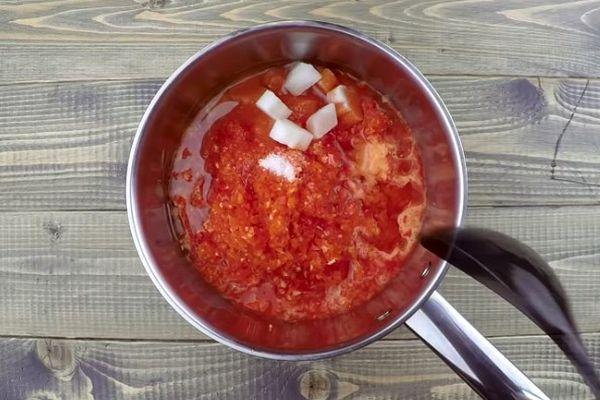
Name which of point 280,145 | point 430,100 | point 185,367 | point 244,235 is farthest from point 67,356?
point 430,100

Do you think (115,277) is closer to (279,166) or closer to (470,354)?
(279,166)

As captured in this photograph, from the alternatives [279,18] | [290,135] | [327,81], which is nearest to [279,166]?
[290,135]

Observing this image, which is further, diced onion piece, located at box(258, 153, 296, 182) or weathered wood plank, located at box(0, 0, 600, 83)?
weathered wood plank, located at box(0, 0, 600, 83)

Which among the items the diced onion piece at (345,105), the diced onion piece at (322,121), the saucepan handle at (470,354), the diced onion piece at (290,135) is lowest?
the saucepan handle at (470,354)

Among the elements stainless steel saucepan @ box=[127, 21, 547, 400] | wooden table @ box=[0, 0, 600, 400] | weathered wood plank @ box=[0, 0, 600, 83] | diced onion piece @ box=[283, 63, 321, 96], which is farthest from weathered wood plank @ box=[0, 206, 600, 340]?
diced onion piece @ box=[283, 63, 321, 96]

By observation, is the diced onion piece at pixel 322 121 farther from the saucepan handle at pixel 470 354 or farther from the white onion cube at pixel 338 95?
the saucepan handle at pixel 470 354

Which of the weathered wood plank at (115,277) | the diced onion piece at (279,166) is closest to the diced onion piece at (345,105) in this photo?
the diced onion piece at (279,166)

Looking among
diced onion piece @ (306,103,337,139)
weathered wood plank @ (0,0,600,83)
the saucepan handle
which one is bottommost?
the saucepan handle

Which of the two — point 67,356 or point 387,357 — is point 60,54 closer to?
point 67,356

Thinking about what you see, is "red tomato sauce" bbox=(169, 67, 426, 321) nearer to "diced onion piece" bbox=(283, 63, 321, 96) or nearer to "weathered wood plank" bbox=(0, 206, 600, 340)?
"diced onion piece" bbox=(283, 63, 321, 96)
